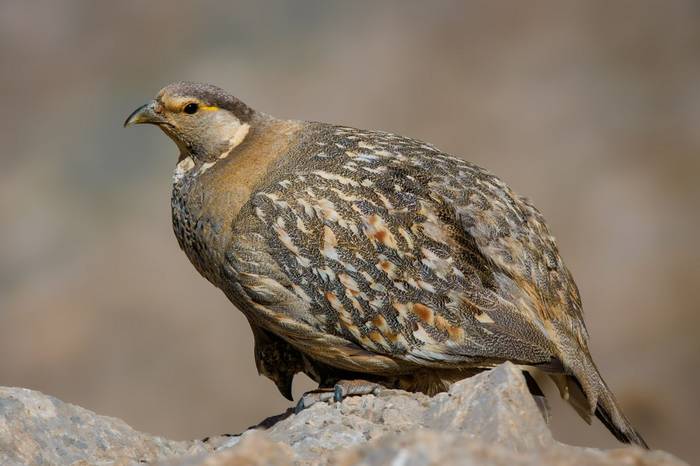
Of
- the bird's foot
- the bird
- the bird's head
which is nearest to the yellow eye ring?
the bird's head

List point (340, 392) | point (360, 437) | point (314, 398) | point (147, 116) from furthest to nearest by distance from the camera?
point (147, 116), point (314, 398), point (340, 392), point (360, 437)

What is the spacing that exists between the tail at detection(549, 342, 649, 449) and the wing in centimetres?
25

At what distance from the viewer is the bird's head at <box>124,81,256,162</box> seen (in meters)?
8.70

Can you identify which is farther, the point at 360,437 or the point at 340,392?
the point at 340,392

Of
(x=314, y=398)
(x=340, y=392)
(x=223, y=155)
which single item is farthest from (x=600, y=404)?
(x=223, y=155)

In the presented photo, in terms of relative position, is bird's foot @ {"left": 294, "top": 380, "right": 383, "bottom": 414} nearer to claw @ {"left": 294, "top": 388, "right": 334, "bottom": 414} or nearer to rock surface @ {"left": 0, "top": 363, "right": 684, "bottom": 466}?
claw @ {"left": 294, "top": 388, "right": 334, "bottom": 414}

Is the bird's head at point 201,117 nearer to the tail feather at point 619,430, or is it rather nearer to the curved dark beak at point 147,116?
the curved dark beak at point 147,116

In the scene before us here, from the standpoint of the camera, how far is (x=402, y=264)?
7297mm

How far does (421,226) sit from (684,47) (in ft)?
56.3

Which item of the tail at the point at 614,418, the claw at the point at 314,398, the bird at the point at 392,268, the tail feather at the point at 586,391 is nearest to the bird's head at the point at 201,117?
the bird at the point at 392,268

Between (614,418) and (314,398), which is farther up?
(314,398)

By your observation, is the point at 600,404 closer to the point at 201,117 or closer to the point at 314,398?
the point at 314,398

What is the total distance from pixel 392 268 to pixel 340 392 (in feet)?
3.13

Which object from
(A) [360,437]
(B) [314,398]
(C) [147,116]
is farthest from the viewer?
(C) [147,116]
